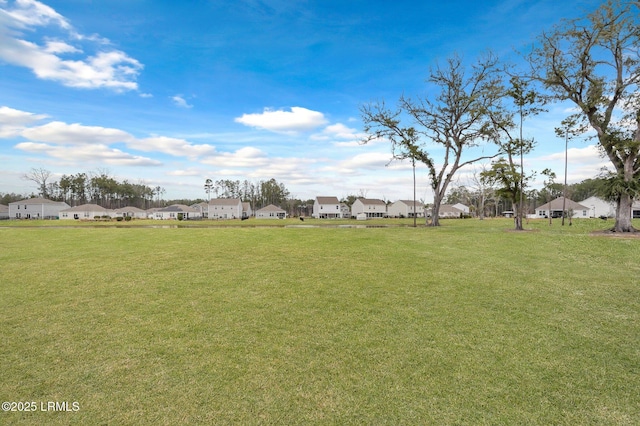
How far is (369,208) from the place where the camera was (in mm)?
85438

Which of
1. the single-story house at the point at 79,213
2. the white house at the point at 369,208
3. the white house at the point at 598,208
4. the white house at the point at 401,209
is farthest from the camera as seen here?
the white house at the point at 401,209

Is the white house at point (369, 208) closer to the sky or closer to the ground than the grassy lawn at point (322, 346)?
closer to the sky

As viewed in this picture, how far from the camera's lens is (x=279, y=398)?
314 centimetres

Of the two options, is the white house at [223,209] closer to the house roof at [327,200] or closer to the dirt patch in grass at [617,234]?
the house roof at [327,200]

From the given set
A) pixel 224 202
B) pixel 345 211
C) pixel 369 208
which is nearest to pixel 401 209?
pixel 369 208

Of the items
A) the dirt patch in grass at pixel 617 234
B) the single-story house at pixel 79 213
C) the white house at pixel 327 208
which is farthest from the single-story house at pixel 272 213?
the dirt patch in grass at pixel 617 234

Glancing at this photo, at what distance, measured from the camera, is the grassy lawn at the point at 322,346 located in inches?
118

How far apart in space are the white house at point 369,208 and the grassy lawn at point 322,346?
7673cm

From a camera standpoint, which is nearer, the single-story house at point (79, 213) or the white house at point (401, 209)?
the single-story house at point (79, 213)

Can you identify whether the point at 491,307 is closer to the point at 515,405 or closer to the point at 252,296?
the point at 515,405

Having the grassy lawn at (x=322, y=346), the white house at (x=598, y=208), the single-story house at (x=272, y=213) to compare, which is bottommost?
the grassy lawn at (x=322, y=346)

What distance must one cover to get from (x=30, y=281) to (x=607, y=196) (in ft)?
88.2

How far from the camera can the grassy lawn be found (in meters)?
3.01

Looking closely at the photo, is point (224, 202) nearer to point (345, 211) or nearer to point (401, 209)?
point (345, 211)
